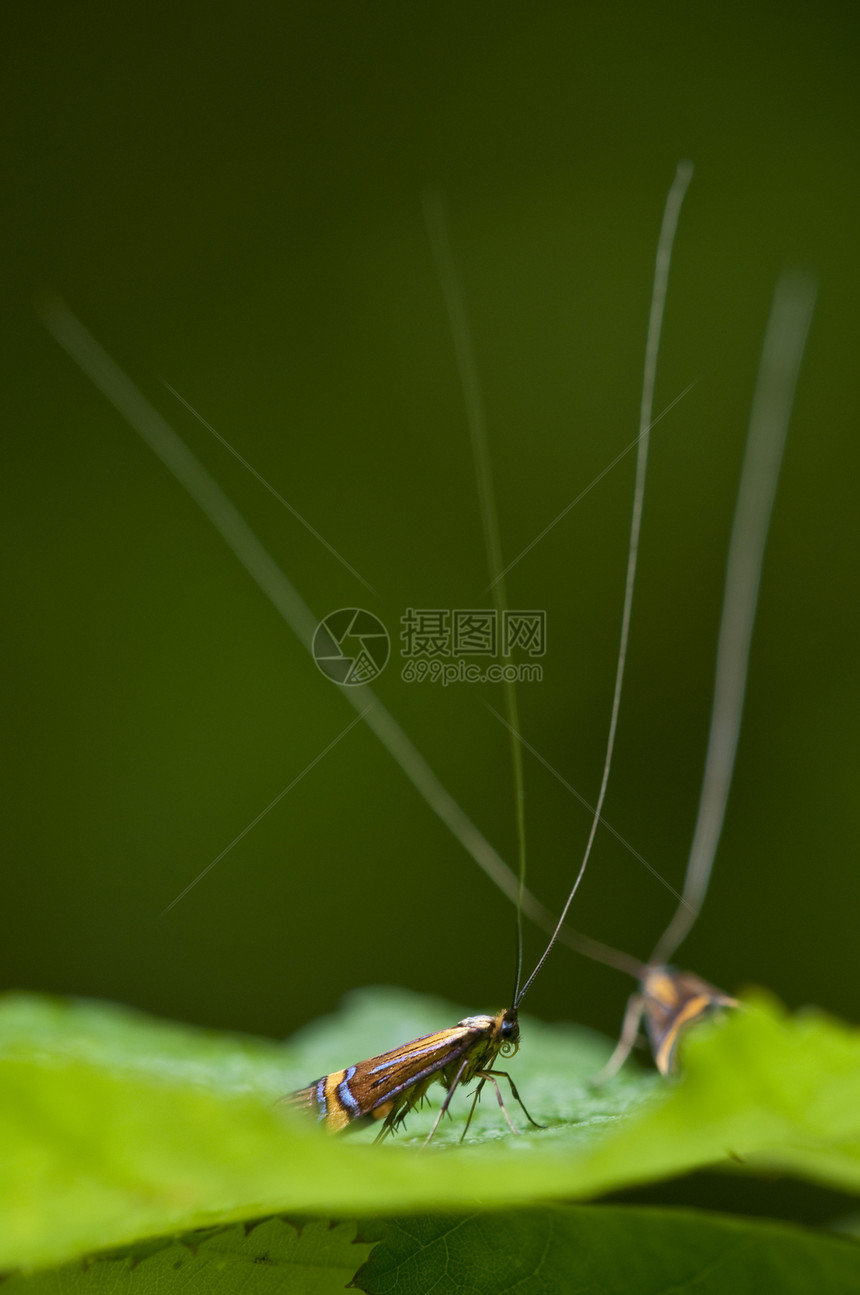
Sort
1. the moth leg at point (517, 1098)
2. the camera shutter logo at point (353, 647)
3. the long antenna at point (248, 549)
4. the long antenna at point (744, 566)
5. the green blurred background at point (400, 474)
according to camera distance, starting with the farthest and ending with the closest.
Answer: the green blurred background at point (400, 474) < the long antenna at point (744, 566) < the long antenna at point (248, 549) < the camera shutter logo at point (353, 647) < the moth leg at point (517, 1098)

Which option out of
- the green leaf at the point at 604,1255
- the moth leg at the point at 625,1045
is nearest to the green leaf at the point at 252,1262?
the green leaf at the point at 604,1255

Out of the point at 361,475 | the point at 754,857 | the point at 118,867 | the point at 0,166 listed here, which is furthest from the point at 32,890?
the point at 0,166

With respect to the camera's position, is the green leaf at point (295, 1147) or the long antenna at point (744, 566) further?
the long antenna at point (744, 566)

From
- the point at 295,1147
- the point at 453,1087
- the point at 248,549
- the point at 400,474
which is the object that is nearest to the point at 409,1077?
the point at 453,1087

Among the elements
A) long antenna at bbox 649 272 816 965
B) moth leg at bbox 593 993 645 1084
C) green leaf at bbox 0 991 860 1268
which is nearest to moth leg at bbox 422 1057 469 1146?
moth leg at bbox 593 993 645 1084

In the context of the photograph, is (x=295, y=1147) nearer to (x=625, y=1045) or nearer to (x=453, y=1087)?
(x=453, y=1087)

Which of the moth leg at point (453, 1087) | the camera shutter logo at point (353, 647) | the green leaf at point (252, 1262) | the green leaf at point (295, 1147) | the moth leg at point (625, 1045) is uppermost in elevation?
the camera shutter logo at point (353, 647)

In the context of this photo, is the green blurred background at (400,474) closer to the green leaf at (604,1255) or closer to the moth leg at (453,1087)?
the moth leg at (453,1087)
